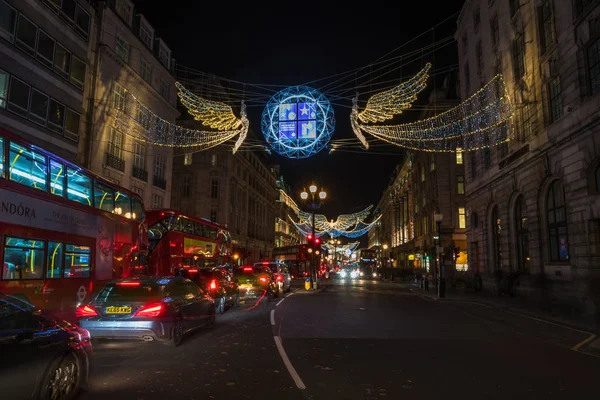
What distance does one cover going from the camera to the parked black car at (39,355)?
15.1 ft

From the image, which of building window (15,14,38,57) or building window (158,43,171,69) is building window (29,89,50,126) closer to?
building window (15,14,38,57)

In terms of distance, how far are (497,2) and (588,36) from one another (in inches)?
425

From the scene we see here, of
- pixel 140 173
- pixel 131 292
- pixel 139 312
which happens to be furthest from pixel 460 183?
pixel 139 312

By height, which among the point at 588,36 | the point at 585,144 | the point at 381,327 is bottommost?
the point at 381,327

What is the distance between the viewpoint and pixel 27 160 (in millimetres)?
10633

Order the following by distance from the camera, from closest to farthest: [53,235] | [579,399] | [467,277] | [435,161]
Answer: [579,399] < [53,235] < [467,277] < [435,161]

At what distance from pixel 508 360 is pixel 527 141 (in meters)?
17.1

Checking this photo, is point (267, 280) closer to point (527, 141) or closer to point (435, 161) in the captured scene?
point (527, 141)

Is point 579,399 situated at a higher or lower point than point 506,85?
lower

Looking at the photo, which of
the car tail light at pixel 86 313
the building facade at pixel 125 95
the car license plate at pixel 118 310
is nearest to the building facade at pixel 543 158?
the car license plate at pixel 118 310

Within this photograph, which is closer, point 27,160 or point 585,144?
point 27,160

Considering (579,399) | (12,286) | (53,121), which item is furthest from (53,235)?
(53,121)

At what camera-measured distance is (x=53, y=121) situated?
76.6 ft

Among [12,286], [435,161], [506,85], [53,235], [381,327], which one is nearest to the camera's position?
[12,286]
